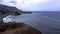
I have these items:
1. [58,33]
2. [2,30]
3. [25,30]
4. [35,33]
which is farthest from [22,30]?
[58,33]

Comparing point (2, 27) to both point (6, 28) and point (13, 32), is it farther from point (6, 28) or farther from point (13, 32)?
point (13, 32)

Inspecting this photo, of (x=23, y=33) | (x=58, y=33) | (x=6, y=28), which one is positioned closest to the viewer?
(x=23, y=33)

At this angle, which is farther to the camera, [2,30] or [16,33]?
[2,30]

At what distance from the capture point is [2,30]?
59.4 feet

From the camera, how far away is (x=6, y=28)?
17984 mm

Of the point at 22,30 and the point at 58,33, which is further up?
the point at 22,30

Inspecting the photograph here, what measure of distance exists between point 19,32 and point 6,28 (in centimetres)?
334

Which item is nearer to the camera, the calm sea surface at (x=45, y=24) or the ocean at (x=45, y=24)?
the ocean at (x=45, y=24)

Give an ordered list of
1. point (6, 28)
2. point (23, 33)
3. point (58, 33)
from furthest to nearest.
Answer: point (58, 33)
point (6, 28)
point (23, 33)

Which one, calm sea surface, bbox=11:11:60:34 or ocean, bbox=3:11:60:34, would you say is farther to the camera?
calm sea surface, bbox=11:11:60:34

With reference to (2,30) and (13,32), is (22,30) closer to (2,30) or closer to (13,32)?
(13,32)

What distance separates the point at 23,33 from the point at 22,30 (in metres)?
0.43

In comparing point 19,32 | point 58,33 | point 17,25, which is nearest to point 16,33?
point 19,32

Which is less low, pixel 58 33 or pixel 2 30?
pixel 2 30
